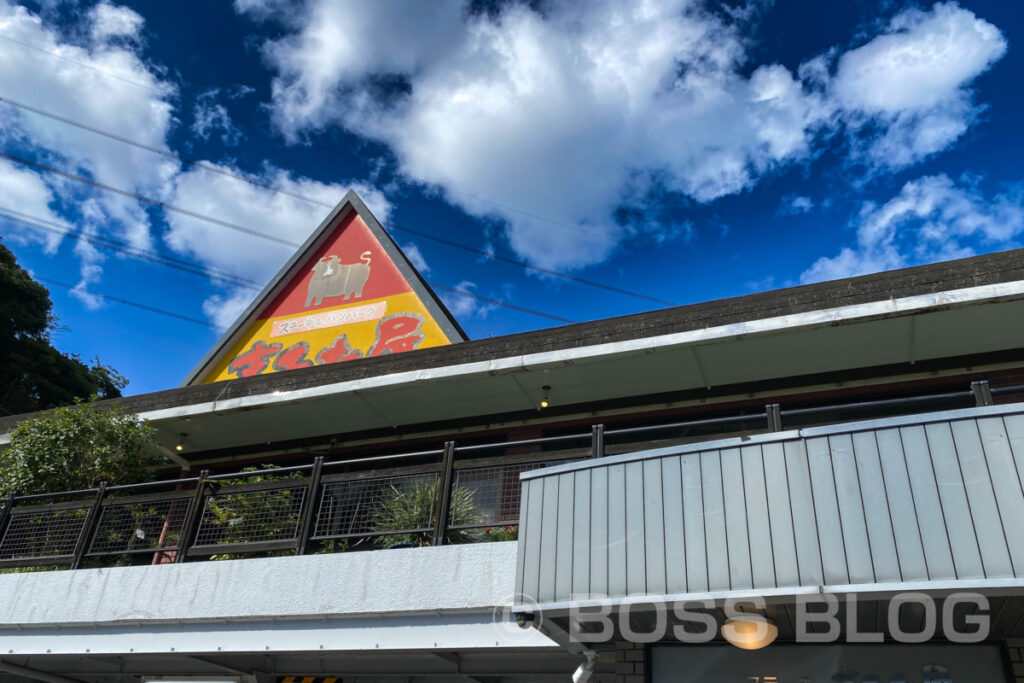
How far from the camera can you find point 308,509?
8.19 meters

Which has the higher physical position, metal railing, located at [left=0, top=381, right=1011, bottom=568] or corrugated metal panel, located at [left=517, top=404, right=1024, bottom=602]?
metal railing, located at [left=0, top=381, right=1011, bottom=568]

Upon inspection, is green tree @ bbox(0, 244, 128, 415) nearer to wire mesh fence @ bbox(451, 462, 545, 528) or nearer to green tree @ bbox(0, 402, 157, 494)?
green tree @ bbox(0, 402, 157, 494)

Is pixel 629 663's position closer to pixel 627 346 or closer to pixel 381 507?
pixel 381 507

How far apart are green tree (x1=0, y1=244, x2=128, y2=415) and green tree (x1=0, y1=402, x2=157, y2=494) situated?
29.1 metres

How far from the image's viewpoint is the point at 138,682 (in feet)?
34.3

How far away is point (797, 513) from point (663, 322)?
407 centimetres

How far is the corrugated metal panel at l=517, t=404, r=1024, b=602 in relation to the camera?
491cm

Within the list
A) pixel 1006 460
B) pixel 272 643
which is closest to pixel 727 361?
pixel 1006 460

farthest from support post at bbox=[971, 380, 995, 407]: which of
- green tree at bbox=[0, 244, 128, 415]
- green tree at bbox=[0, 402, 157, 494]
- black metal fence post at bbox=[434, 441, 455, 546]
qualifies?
Result: green tree at bbox=[0, 244, 128, 415]

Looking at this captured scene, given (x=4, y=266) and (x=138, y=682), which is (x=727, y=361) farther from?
(x=4, y=266)

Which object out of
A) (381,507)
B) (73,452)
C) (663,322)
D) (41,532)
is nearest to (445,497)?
(381,507)

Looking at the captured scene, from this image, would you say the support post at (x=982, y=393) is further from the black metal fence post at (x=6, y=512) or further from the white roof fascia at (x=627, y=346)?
the black metal fence post at (x=6, y=512)

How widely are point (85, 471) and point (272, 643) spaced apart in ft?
16.4

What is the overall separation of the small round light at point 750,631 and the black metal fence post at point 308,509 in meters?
4.39
